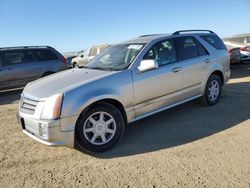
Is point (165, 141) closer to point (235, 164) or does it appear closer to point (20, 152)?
point (235, 164)

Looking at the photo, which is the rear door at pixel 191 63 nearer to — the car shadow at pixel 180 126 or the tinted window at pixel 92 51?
the car shadow at pixel 180 126

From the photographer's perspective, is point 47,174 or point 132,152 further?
point 132,152

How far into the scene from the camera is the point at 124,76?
432 cm

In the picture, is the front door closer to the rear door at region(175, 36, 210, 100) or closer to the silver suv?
the silver suv

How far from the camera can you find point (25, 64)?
10219 mm

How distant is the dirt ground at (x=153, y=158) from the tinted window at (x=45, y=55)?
5630 millimetres

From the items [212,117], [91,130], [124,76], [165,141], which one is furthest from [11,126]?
[212,117]

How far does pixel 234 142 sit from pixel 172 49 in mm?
2131

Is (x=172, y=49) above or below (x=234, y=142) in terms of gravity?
above

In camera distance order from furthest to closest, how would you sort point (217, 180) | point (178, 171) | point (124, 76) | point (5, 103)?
point (5, 103)
point (124, 76)
point (178, 171)
point (217, 180)

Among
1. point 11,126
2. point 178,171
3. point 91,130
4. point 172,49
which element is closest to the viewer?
point 178,171

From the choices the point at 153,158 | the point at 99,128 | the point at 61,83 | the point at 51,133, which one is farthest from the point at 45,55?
the point at 153,158

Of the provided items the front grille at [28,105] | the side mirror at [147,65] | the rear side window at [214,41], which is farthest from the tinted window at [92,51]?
the front grille at [28,105]

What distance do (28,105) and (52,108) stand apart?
61 centimetres
